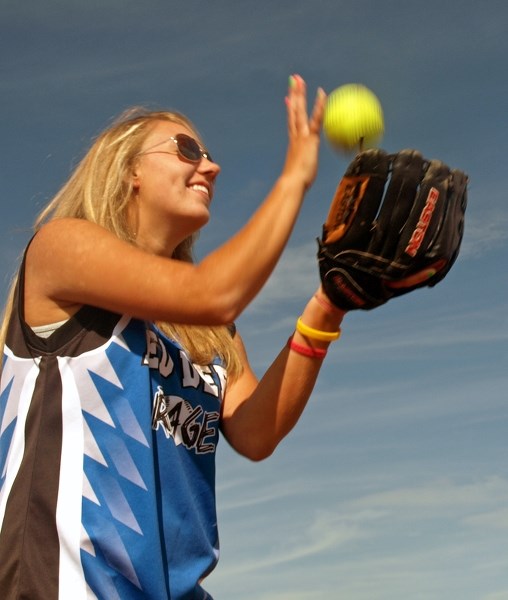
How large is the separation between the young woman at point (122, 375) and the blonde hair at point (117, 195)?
0.01 meters

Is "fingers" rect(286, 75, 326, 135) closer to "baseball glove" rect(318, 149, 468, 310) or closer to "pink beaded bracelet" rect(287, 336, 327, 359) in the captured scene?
"baseball glove" rect(318, 149, 468, 310)

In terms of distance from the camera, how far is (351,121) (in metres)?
5.16

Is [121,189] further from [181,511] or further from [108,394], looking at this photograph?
[181,511]

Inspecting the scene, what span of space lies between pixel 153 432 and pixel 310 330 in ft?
3.85

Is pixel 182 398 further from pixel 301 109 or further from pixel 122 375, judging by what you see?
pixel 301 109

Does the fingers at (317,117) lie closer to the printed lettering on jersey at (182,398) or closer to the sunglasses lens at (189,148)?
the sunglasses lens at (189,148)

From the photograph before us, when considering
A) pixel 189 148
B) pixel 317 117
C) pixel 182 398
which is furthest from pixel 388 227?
pixel 182 398

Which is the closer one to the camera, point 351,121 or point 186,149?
point 186,149

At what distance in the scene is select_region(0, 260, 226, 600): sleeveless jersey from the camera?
12.2 ft

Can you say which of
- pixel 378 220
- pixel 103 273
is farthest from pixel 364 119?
pixel 103 273

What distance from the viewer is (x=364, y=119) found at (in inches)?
204

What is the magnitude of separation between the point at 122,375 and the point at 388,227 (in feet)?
5.11

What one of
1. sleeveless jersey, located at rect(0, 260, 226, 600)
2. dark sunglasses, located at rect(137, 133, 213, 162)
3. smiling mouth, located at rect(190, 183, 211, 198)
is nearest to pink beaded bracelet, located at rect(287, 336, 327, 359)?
Result: sleeveless jersey, located at rect(0, 260, 226, 600)

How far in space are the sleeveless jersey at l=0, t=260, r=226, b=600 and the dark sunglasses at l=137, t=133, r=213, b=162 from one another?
0.99m
